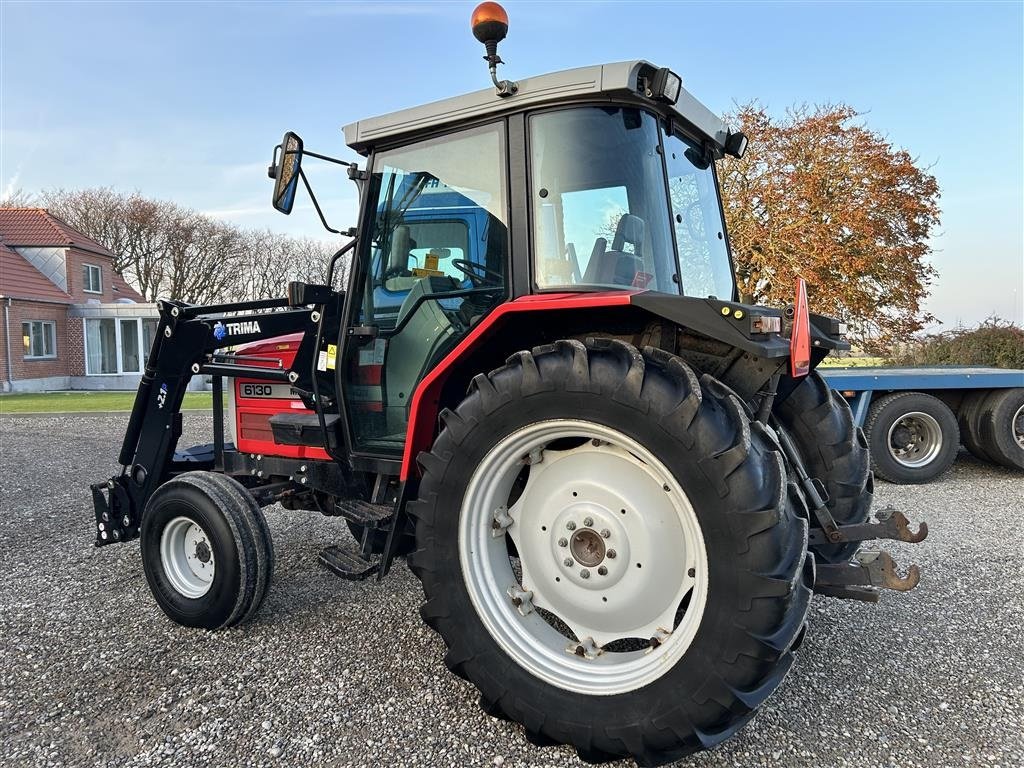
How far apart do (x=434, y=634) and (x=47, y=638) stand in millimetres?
1870

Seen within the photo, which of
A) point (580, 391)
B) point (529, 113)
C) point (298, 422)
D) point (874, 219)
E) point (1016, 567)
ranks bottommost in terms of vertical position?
point (1016, 567)

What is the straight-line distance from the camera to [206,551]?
342 cm

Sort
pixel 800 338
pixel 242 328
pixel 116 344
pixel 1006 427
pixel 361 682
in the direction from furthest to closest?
pixel 116 344
pixel 1006 427
pixel 242 328
pixel 361 682
pixel 800 338

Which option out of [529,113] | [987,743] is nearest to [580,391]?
[529,113]

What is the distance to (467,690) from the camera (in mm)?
2723

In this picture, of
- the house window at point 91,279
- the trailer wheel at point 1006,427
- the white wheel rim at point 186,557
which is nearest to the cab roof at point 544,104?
the white wheel rim at point 186,557

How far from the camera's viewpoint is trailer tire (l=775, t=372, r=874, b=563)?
304 centimetres

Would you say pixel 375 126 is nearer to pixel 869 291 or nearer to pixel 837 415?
pixel 837 415

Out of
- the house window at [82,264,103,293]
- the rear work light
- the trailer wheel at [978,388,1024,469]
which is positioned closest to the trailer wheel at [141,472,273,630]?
the rear work light

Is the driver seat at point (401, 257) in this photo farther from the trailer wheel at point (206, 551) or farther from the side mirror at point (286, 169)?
the trailer wheel at point (206, 551)

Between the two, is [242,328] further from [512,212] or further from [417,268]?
[512,212]

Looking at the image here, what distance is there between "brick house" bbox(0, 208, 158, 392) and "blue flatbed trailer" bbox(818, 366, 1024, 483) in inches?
925

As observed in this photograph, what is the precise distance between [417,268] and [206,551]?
1778 millimetres

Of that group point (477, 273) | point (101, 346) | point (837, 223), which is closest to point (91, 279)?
point (101, 346)
